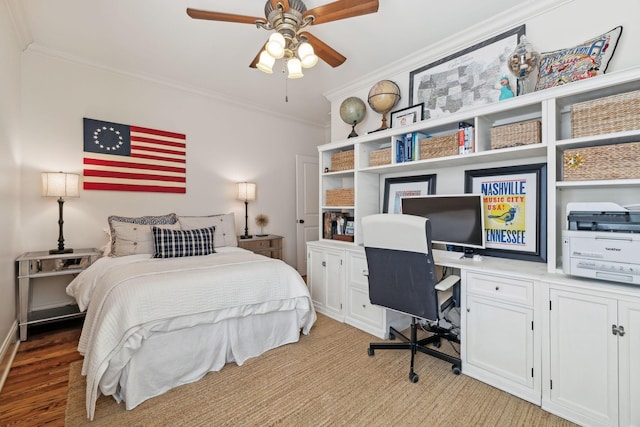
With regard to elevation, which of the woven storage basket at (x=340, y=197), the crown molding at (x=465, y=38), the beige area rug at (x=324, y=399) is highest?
the crown molding at (x=465, y=38)

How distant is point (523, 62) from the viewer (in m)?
2.10

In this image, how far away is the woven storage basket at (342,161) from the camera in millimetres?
3264

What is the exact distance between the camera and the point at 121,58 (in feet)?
10.1

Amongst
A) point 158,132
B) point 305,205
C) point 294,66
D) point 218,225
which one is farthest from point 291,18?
point 305,205

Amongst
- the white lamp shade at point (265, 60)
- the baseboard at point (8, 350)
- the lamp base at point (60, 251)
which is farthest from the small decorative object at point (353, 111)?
→ the baseboard at point (8, 350)

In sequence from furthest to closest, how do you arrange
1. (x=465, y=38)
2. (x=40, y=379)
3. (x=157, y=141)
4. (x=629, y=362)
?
(x=157, y=141) → (x=465, y=38) → (x=40, y=379) → (x=629, y=362)

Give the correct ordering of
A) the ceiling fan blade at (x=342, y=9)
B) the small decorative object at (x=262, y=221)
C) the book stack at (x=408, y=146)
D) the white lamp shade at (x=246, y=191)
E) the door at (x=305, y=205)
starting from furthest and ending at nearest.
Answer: the door at (x=305, y=205) < the small decorative object at (x=262, y=221) < the white lamp shade at (x=246, y=191) < the book stack at (x=408, y=146) < the ceiling fan blade at (x=342, y=9)

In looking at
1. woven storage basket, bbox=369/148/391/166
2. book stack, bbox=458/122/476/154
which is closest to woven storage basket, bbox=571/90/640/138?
book stack, bbox=458/122/476/154

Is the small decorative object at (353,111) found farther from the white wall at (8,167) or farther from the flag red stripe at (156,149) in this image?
Result: the white wall at (8,167)

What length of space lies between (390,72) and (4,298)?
4025mm

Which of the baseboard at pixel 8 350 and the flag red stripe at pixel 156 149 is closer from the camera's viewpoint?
the baseboard at pixel 8 350

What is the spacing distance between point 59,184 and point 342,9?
117 inches

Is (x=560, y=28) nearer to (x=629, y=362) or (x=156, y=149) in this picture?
(x=629, y=362)

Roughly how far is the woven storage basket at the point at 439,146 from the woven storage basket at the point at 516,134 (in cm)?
29
